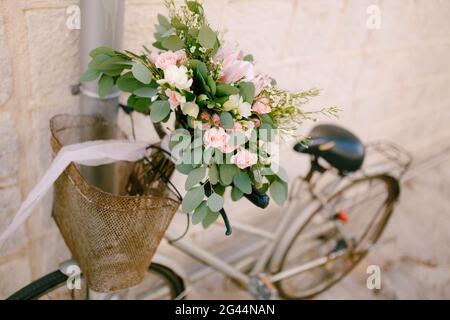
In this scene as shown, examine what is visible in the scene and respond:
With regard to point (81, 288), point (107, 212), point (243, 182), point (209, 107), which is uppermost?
point (209, 107)

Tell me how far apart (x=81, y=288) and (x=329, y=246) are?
6.72ft

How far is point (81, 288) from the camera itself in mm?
1946

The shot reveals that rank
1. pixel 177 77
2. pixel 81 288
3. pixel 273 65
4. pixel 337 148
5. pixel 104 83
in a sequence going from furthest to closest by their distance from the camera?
1. pixel 273 65
2. pixel 337 148
3. pixel 81 288
4. pixel 104 83
5. pixel 177 77

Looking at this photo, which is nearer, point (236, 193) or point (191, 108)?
point (191, 108)

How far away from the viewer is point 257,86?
4.11ft

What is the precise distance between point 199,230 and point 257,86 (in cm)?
167

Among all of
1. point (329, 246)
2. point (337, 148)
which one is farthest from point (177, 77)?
point (329, 246)

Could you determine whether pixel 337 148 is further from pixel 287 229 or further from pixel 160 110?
pixel 160 110

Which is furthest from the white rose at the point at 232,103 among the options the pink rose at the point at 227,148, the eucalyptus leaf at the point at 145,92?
the eucalyptus leaf at the point at 145,92

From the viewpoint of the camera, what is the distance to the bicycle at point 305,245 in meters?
2.00

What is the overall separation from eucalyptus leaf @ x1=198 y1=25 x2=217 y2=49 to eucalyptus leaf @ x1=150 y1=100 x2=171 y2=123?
205 mm

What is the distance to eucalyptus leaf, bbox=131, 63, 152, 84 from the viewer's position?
3.90ft

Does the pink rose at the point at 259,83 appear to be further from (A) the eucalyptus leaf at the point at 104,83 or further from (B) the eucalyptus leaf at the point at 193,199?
(A) the eucalyptus leaf at the point at 104,83

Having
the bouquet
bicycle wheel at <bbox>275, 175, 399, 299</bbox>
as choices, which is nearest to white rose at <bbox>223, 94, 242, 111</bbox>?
the bouquet
